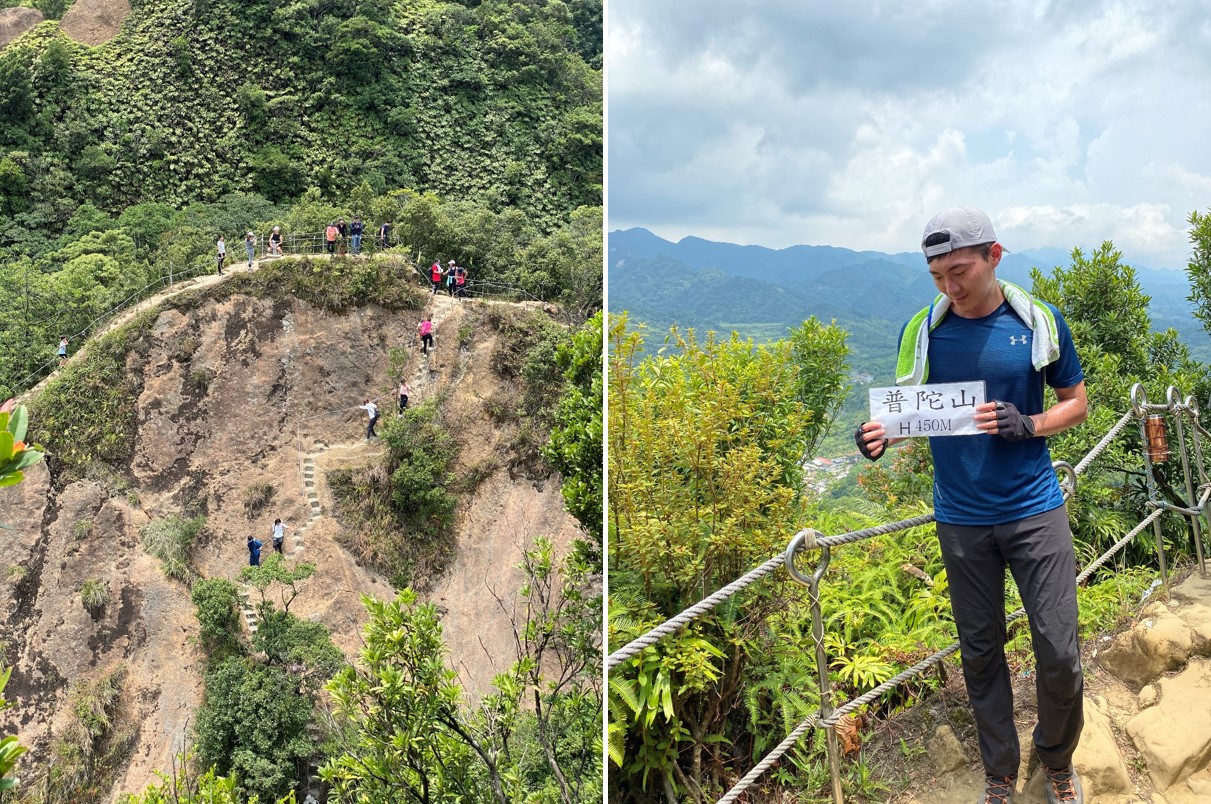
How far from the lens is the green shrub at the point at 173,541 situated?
14.4 m

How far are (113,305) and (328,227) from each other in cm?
494

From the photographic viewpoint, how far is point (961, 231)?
165cm

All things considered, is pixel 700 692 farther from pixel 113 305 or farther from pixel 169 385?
pixel 113 305

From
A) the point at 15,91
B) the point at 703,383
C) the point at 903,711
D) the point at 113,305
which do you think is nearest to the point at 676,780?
the point at 903,711

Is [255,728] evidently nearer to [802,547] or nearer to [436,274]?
[436,274]

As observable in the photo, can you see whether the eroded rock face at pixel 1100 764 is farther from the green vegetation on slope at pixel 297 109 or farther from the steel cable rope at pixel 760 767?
the green vegetation on slope at pixel 297 109

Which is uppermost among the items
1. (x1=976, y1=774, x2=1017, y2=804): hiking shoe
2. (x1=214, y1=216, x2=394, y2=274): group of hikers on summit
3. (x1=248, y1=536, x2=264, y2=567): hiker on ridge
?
(x1=214, y1=216, x2=394, y2=274): group of hikers on summit

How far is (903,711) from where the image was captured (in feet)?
7.36

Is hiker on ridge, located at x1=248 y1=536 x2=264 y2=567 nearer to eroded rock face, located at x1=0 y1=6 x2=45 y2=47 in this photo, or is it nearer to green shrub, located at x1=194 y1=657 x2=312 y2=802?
green shrub, located at x1=194 y1=657 x2=312 y2=802

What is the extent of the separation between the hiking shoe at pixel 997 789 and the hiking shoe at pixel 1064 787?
9 cm

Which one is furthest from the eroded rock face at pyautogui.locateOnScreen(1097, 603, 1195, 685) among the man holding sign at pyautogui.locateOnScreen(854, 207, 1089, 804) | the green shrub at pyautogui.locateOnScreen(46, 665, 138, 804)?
the green shrub at pyautogui.locateOnScreen(46, 665, 138, 804)

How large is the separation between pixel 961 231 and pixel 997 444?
1.50 ft

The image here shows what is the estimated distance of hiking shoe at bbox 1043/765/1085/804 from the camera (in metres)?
1.82

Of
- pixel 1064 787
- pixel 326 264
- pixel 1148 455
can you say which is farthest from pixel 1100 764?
pixel 326 264
